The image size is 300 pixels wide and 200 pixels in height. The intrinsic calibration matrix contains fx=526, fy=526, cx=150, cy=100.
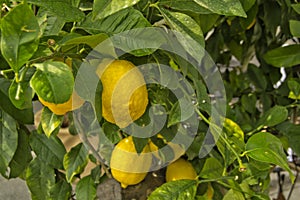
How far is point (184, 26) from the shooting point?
0.43 metres

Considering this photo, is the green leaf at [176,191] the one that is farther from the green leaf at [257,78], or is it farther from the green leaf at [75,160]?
the green leaf at [257,78]

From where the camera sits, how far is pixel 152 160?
657 millimetres

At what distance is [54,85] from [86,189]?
354 millimetres

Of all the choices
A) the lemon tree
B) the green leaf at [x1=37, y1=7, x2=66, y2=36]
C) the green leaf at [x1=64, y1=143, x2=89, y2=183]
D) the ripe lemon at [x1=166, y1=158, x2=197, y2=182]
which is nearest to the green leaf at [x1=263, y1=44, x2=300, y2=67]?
the lemon tree

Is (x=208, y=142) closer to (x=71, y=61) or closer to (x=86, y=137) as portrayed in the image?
(x=86, y=137)

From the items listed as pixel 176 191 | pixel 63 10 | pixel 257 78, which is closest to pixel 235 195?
pixel 176 191

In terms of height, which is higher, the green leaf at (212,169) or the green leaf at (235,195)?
the green leaf at (235,195)

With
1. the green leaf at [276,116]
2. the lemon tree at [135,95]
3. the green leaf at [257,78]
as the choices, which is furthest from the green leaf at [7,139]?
the green leaf at [257,78]

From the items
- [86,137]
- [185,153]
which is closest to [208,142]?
[185,153]

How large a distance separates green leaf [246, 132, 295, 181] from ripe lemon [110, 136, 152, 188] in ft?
0.46

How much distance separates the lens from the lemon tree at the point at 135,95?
0.37 metres

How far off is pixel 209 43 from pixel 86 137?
1.06 feet

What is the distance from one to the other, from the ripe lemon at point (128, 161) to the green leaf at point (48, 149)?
82 millimetres

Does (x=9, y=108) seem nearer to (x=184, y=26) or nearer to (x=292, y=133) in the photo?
(x=184, y=26)
